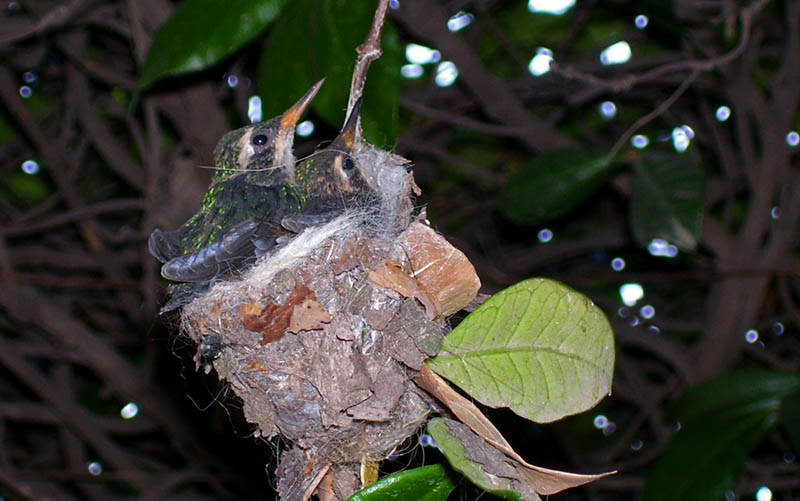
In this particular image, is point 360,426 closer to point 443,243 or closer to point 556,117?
point 443,243

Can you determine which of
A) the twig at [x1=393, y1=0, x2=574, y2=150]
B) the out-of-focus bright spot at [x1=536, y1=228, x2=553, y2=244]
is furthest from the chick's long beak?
the out-of-focus bright spot at [x1=536, y1=228, x2=553, y2=244]

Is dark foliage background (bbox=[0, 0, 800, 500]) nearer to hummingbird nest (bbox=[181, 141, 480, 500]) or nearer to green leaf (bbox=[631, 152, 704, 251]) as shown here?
green leaf (bbox=[631, 152, 704, 251])

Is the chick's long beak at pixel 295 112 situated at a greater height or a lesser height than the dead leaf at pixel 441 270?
greater

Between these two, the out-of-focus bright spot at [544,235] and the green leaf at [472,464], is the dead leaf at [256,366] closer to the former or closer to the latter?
the green leaf at [472,464]

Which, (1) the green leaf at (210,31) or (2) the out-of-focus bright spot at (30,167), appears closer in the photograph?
(1) the green leaf at (210,31)

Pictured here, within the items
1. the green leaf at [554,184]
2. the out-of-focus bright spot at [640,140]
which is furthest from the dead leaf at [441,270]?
the out-of-focus bright spot at [640,140]

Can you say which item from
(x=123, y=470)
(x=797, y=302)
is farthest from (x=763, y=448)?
(x=123, y=470)
